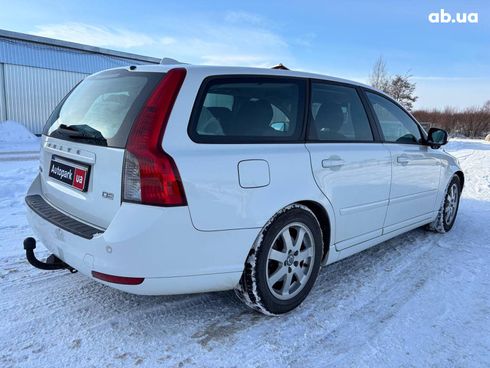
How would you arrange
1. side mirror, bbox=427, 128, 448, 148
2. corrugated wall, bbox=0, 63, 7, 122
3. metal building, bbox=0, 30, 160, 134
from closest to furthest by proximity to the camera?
side mirror, bbox=427, 128, 448, 148 < corrugated wall, bbox=0, 63, 7, 122 < metal building, bbox=0, 30, 160, 134

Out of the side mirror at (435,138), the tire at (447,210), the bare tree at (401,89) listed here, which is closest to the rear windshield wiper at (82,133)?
the side mirror at (435,138)

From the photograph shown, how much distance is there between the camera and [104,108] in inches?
105

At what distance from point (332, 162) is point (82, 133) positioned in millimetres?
1785

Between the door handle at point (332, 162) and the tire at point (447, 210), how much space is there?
2382 millimetres

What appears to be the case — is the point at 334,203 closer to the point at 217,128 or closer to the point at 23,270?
the point at 217,128

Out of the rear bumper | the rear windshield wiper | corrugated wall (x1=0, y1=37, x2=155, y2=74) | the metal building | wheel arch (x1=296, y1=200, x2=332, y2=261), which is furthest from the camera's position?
corrugated wall (x1=0, y1=37, x2=155, y2=74)

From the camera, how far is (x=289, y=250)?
2.89m

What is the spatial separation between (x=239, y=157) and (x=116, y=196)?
2.50 ft

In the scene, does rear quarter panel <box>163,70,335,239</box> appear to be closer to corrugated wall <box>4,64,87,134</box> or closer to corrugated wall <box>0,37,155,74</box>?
corrugated wall <box>4,64,87,134</box>

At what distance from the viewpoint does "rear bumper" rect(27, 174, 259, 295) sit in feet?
7.36

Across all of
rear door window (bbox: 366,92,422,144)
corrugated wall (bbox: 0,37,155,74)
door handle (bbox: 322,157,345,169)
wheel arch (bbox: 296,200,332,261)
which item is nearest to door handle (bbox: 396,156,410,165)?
rear door window (bbox: 366,92,422,144)

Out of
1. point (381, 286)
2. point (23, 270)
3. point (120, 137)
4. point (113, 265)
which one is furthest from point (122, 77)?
point (381, 286)

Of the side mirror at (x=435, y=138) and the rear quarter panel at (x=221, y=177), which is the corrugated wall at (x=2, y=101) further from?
the rear quarter panel at (x=221, y=177)

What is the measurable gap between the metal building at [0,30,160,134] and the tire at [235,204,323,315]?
883 inches
